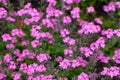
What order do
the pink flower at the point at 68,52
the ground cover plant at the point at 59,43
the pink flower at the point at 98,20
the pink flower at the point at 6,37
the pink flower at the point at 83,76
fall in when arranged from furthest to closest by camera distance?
1. the pink flower at the point at 98,20
2. the pink flower at the point at 6,37
3. the pink flower at the point at 68,52
4. the ground cover plant at the point at 59,43
5. the pink flower at the point at 83,76

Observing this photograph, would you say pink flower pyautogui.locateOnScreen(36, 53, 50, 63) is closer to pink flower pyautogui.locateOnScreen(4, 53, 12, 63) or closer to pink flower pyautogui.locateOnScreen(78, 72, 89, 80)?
pink flower pyautogui.locateOnScreen(4, 53, 12, 63)

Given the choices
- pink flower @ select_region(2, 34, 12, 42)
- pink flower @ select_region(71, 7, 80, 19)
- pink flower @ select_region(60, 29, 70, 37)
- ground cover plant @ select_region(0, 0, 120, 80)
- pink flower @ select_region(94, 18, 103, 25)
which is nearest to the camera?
ground cover plant @ select_region(0, 0, 120, 80)

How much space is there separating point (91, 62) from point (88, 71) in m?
0.14

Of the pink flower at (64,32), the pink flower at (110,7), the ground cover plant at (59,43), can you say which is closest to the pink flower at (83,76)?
the ground cover plant at (59,43)

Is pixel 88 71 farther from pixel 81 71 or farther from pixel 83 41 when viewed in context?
pixel 83 41

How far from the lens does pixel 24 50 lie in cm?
492

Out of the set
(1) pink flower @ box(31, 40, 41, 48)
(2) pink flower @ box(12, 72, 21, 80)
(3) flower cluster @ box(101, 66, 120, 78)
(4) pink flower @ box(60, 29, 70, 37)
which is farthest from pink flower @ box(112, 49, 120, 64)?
(2) pink flower @ box(12, 72, 21, 80)

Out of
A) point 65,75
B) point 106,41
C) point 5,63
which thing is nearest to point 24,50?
point 5,63

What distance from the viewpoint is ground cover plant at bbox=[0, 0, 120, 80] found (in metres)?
4.64

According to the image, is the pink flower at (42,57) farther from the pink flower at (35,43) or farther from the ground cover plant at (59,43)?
the pink flower at (35,43)

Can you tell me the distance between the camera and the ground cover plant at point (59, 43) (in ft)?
15.2

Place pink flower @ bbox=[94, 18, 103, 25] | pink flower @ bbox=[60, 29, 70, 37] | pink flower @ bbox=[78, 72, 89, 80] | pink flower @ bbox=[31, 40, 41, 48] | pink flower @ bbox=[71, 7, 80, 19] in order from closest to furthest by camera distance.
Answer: pink flower @ bbox=[78, 72, 89, 80] < pink flower @ bbox=[31, 40, 41, 48] < pink flower @ bbox=[60, 29, 70, 37] < pink flower @ bbox=[71, 7, 80, 19] < pink flower @ bbox=[94, 18, 103, 25]

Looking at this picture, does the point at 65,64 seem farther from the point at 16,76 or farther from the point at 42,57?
the point at 16,76

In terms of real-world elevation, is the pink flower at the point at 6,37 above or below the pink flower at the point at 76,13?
below
